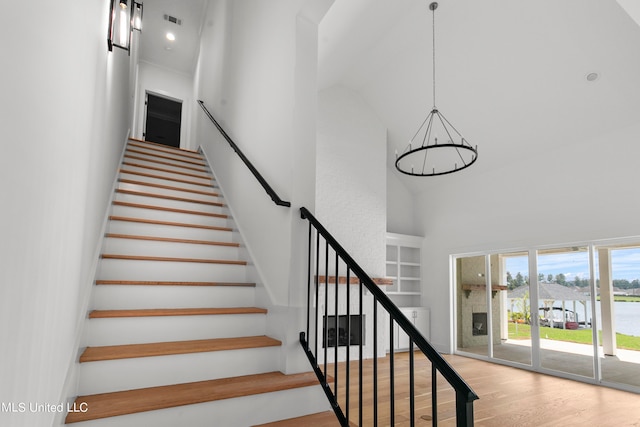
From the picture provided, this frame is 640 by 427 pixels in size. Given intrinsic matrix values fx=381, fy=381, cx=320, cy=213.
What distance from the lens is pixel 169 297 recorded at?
8.86 ft

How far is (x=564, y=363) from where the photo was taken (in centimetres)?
554

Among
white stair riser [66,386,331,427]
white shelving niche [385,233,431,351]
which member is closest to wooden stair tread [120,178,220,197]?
white stair riser [66,386,331,427]

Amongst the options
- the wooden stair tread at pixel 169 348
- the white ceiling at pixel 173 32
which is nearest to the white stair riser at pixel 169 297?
the wooden stair tread at pixel 169 348

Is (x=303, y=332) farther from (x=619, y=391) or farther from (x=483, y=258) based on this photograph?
(x=483, y=258)

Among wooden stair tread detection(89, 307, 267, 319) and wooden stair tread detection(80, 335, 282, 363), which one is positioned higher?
wooden stair tread detection(89, 307, 267, 319)

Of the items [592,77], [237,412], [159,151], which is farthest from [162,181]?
[592,77]

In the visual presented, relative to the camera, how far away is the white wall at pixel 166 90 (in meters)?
8.71

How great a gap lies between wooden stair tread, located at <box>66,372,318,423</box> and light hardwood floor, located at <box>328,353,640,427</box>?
47.8 inches

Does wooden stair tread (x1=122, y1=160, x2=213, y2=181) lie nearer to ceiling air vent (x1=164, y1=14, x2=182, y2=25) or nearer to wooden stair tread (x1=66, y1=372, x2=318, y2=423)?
wooden stair tread (x1=66, y1=372, x2=318, y2=423)

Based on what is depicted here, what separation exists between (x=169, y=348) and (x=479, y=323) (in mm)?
5920

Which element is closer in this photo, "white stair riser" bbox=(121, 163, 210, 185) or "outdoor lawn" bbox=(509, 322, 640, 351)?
"white stair riser" bbox=(121, 163, 210, 185)

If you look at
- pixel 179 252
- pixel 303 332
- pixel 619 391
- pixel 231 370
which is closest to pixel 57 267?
pixel 231 370

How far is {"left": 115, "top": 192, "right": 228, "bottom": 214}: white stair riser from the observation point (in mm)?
3819

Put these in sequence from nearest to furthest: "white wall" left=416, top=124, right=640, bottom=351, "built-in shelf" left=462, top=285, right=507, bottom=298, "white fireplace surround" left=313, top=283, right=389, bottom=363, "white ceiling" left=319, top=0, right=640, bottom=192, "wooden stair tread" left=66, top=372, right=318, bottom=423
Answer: "wooden stair tread" left=66, top=372, right=318, bottom=423, "white ceiling" left=319, top=0, right=640, bottom=192, "white wall" left=416, top=124, right=640, bottom=351, "white fireplace surround" left=313, top=283, right=389, bottom=363, "built-in shelf" left=462, top=285, right=507, bottom=298
